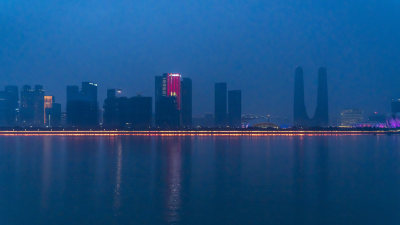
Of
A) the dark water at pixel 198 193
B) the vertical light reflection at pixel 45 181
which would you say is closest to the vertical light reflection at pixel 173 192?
the dark water at pixel 198 193

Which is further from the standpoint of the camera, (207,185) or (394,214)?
(207,185)

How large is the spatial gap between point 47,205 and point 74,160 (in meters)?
10.4

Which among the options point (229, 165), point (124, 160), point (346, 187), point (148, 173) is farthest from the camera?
point (124, 160)

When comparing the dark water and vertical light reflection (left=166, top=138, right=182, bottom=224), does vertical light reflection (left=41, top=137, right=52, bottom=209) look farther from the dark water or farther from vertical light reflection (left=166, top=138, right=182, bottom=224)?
vertical light reflection (left=166, top=138, right=182, bottom=224)

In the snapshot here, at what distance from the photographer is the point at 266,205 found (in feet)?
35.2

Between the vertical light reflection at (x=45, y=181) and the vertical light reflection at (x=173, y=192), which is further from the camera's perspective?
the vertical light reflection at (x=45, y=181)

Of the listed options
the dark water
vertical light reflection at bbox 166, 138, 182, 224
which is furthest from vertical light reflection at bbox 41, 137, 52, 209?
vertical light reflection at bbox 166, 138, 182, 224

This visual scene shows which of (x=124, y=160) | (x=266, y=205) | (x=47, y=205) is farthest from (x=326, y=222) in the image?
(x=124, y=160)

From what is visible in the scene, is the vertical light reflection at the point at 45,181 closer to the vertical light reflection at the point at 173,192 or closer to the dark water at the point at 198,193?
the dark water at the point at 198,193

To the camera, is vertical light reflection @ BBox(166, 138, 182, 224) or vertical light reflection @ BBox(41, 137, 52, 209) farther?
vertical light reflection @ BBox(41, 137, 52, 209)

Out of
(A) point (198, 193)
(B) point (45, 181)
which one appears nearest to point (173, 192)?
(A) point (198, 193)

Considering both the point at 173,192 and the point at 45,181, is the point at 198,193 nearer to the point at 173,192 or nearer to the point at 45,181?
the point at 173,192

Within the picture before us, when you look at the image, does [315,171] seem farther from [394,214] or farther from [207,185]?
[394,214]

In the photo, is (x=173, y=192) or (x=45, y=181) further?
(x=45, y=181)
